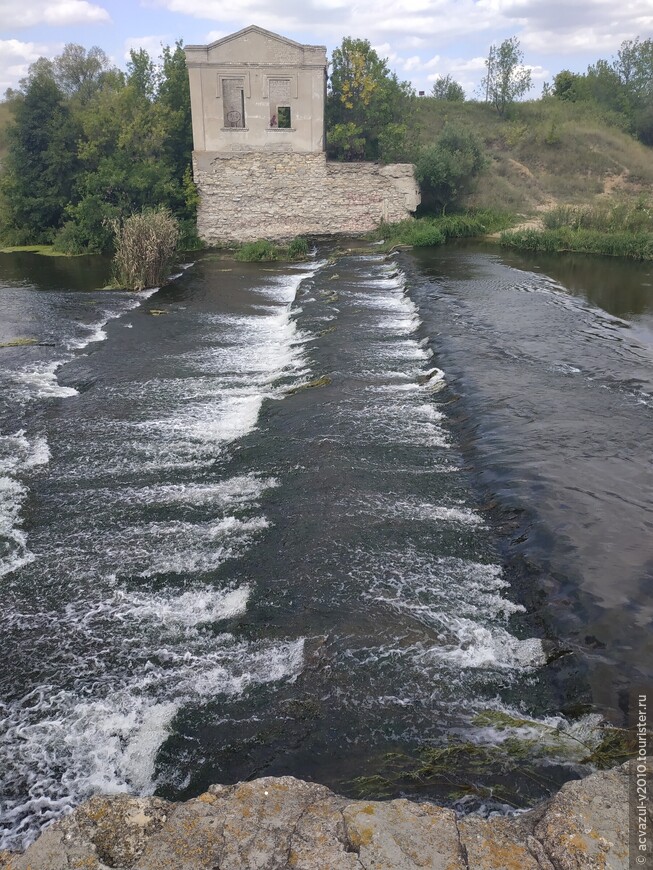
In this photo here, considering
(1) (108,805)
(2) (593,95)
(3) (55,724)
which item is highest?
(2) (593,95)

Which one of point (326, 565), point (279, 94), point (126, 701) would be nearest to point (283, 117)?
point (279, 94)

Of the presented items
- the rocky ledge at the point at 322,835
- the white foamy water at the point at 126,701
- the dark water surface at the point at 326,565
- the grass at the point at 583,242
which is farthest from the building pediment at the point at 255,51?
the rocky ledge at the point at 322,835

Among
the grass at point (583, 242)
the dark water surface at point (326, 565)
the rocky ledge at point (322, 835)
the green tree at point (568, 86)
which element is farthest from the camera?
the green tree at point (568, 86)

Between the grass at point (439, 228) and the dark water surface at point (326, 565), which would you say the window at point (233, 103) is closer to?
the grass at point (439, 228)

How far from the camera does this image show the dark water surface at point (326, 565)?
13.2 ft

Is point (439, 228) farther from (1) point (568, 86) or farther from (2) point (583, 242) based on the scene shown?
(1) point (568, 86)

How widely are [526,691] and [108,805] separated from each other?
2.70 meters

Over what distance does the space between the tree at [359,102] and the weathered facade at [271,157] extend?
1.67 m

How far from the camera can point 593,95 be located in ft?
132

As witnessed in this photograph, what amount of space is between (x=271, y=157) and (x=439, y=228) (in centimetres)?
664

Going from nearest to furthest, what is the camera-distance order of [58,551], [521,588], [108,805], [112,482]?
[108,805] < [521,588] < [58,551] < [112,482]

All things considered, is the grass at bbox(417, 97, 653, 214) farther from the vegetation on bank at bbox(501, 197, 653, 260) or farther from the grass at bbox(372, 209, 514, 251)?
the vegetation on bank at bbox(501, 197, 653, 260)

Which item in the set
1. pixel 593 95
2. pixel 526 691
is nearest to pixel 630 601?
pixel 526 691

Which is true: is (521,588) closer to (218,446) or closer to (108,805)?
(108,805)
